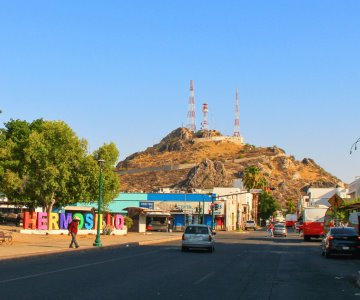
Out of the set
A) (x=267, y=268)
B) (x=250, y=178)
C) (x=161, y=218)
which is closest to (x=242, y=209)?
(x=250, y=178)

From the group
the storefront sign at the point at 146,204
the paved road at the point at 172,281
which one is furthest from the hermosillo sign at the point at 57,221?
the storefront sign at the point at 146,204

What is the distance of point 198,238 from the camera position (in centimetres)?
3406

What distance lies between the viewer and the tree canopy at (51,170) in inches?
2114

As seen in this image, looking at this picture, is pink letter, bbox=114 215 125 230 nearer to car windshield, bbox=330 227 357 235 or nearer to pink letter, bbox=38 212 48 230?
pink letter, bbox=38 212 48 230

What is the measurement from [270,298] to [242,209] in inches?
4385

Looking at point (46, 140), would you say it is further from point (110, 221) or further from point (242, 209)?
point (242, 209)

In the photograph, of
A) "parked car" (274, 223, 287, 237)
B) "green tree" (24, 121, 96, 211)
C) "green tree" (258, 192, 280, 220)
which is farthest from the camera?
"green tree" (258, 192, 280, 220)

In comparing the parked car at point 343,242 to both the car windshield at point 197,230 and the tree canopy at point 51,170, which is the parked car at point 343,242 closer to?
the car windshield at point 197,230

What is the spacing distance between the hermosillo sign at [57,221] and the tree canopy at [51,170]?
6.99ft

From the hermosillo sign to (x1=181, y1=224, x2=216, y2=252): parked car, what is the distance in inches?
746

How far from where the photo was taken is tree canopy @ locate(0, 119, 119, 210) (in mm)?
53688

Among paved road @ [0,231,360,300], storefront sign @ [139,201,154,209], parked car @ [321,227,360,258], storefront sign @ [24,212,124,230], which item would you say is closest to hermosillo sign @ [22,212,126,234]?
storefront sign @ [24,212,124,230]

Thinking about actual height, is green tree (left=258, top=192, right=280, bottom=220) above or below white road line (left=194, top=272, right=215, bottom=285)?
above

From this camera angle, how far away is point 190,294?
14039 mm
